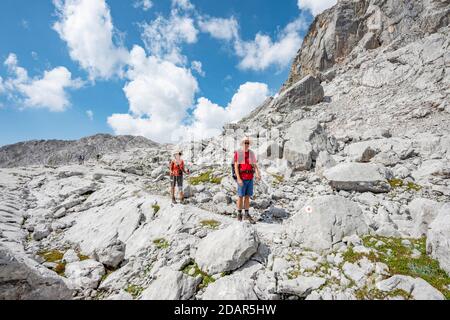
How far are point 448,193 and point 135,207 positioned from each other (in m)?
14.6

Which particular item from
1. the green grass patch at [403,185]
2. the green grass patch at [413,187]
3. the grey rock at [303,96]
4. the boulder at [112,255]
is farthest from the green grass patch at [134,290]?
the grey rock at [303,96]

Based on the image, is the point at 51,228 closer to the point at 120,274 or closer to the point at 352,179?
the point at 120,274

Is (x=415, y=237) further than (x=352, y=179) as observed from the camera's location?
No

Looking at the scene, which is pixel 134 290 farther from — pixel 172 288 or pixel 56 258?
pixel 56 258

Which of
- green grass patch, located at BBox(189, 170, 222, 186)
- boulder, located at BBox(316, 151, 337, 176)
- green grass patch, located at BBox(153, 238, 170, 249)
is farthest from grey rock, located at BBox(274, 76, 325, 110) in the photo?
green grass patch, located at BBox(153, 238, 170, 249)

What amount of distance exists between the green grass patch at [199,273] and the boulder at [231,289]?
230 mm

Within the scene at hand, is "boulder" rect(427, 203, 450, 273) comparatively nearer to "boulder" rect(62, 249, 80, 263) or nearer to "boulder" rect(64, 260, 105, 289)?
"boulder" rect(64, 260, 105, 289)

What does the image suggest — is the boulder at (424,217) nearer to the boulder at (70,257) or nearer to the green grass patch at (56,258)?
the green grass patch at (56,258)

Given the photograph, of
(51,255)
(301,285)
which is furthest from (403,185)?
(51,255)

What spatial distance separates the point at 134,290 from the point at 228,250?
2633mm

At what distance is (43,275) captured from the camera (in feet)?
19.6

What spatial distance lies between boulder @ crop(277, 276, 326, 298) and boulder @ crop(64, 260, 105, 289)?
204 inches

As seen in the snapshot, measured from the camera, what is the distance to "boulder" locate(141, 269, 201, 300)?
5473mm
